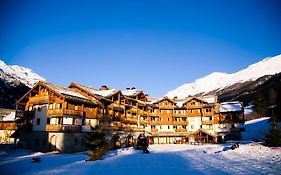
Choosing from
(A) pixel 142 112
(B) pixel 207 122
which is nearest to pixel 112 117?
(A) pixel 142 112

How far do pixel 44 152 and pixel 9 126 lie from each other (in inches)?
722

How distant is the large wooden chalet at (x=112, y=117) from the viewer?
3750cm

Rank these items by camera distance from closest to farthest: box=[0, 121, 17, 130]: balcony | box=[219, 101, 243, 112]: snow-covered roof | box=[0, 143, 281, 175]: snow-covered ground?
Answer: box=[0, 143, 281, 175]: snow-covered ground → box=[0, 121, 17, 130]: balcony → box=[219, 101, 243, 112]: snow-covered roof

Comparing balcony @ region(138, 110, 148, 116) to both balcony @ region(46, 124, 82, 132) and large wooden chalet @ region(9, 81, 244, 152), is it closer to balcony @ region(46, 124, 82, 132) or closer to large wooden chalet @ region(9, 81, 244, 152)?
large wooden chalet @ region(9, 81, 244, 152)

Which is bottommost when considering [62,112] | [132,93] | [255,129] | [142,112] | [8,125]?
[255,129]

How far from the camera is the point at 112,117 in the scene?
154ft

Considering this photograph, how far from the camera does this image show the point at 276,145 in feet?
104

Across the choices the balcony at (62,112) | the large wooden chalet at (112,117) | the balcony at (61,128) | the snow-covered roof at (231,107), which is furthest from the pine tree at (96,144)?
the snow-covered roof at (231,107)

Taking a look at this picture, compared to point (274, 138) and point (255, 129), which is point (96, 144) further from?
point (255, 129)

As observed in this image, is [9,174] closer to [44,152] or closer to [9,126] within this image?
[44,152]

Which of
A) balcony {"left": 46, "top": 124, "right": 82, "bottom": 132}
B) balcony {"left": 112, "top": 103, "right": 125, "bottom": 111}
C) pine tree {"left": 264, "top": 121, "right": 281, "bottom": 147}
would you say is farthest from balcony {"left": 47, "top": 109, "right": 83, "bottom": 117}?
pine tree {"left": 264, "top": 121, "right": 281, "bottom": 147}

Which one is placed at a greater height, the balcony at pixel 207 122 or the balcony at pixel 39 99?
the balcony at pixel 39 99

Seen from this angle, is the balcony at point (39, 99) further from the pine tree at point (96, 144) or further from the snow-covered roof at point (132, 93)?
the snow-covered roof at point (132, 93)

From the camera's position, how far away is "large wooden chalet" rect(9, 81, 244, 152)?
123 ft
